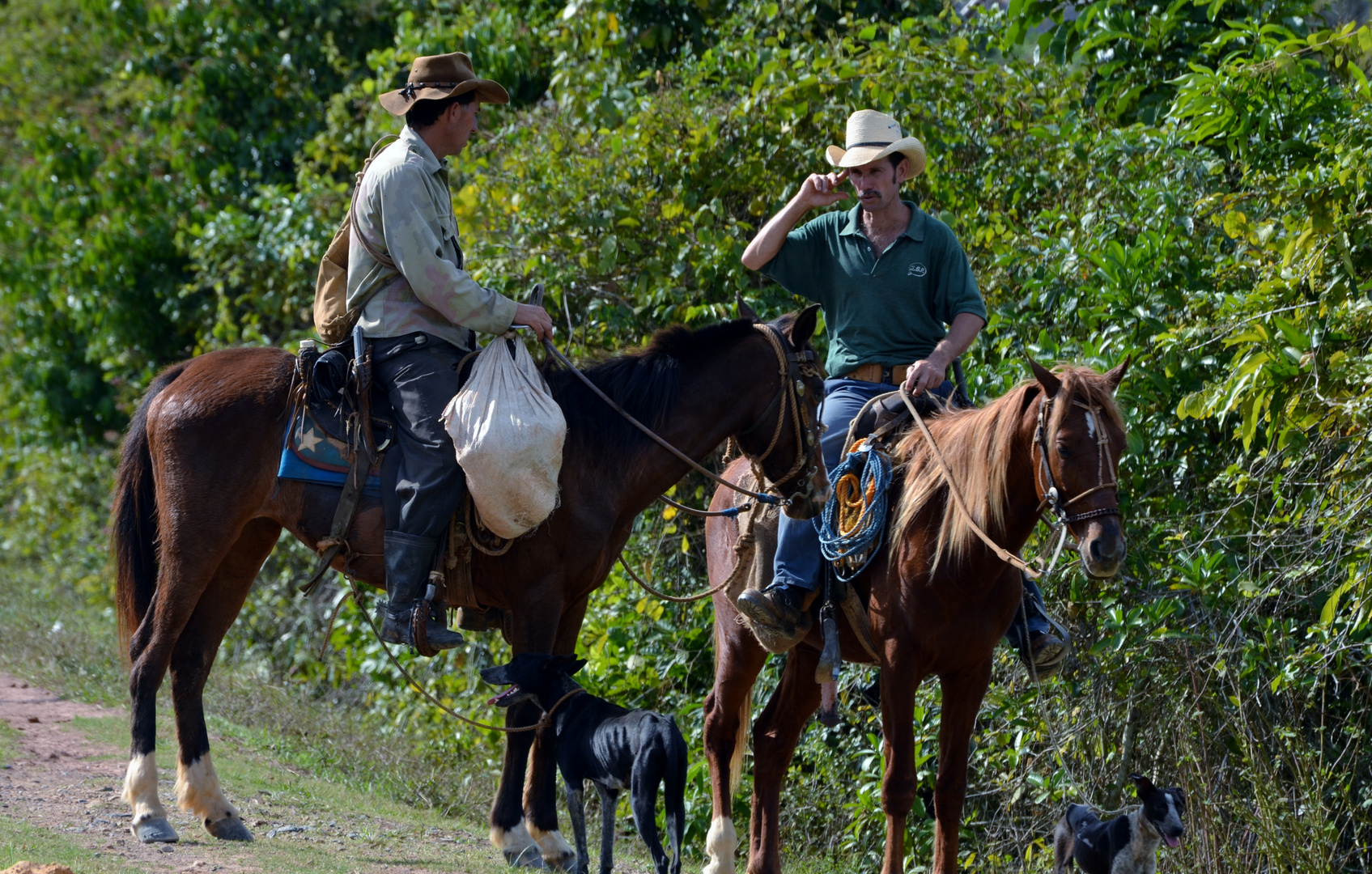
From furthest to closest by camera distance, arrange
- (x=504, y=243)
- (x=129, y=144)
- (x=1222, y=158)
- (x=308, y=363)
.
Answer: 1. (x=129, y=144)
2. (x=504, y=243)
3. (x=1222, y=158)
4. (x=308, y=363)

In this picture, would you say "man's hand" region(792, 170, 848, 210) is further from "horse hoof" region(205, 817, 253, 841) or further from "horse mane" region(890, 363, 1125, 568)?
"horse hoof" region(205, 817, 253, 841)

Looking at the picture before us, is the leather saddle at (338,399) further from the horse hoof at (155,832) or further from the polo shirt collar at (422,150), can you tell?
the horse hoof at (155,832)

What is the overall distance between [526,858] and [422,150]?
2.90 m

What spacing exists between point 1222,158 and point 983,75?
4.70 ft

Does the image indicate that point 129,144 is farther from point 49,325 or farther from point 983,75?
point 983,75

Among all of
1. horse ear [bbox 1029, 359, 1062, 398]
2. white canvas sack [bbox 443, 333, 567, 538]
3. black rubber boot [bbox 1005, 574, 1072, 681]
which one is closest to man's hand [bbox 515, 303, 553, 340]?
white canvas sack [bbox 443, 333, 567, 538]

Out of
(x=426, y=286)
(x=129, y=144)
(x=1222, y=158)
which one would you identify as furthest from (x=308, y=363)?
(x=129, y=144)

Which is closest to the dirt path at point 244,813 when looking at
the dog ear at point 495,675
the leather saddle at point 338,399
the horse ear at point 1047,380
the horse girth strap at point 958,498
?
the dog ear at point 495,675

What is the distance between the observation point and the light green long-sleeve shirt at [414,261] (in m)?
4.89

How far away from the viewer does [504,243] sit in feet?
27.5

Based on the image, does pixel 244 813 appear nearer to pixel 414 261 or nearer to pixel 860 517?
pixel 414 261

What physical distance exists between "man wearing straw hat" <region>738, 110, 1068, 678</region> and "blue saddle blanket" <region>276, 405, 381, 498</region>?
61.3 inches

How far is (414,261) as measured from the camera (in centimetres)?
488

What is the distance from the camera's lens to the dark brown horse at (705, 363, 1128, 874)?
428 cm
